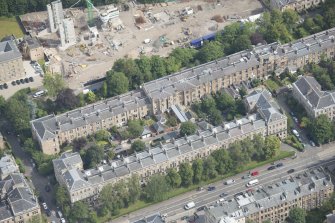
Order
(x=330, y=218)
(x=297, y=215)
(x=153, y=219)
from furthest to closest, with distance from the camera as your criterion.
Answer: (x=297, y=215) → (x=153, y=219) → (x=330, y=218)

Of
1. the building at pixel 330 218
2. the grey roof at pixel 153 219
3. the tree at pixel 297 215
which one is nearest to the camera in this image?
the building at pixel 330 218

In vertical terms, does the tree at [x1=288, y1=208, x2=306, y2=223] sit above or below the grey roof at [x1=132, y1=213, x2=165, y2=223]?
below

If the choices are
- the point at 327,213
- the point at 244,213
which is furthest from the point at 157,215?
the point at 327,213

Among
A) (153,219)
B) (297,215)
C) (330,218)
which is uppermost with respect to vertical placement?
(153,219)

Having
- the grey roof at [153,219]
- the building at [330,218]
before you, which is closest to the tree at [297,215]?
the building at [330,218]

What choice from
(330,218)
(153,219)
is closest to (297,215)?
(330,218)

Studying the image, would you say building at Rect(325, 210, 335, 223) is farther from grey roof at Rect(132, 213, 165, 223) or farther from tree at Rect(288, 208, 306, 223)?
grey roof at Rect(132, 213, 165, 223)

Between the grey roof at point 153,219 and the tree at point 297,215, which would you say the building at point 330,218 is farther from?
the grey roof at point 153,219

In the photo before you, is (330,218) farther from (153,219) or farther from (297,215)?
(153,219)

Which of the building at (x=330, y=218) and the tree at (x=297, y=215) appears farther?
the tree at (x=297, y=215)

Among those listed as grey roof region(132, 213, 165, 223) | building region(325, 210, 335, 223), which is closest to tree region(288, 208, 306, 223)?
building region(325, 210, 335, 223)

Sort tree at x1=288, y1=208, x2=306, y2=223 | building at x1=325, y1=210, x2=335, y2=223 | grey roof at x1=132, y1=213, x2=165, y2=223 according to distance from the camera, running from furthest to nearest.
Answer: tree at x1=288, y1=208, x2=306, y2=223, grey roof at x1=132, y1=213, x2=165, y2=223, building at x1=325, y1=210, x2=335, y2=223

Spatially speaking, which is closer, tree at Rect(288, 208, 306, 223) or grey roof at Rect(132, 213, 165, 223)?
grey roof at Rect(132, 213, 165, 223)

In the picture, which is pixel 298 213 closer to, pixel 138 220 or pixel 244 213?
pixel 244 213
